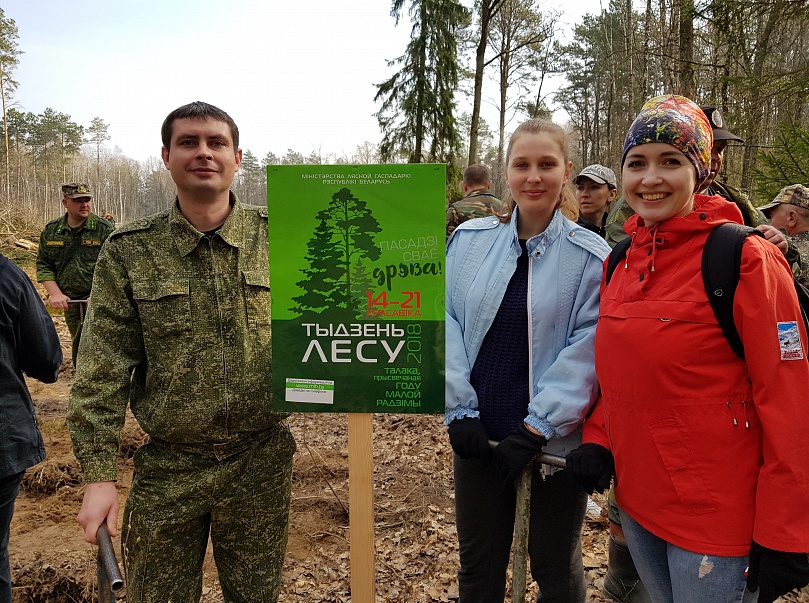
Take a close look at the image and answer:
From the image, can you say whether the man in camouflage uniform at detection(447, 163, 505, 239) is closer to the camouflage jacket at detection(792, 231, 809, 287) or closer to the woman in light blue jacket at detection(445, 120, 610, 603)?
the camouflage jacket at detection(792, 231, 809, 287)

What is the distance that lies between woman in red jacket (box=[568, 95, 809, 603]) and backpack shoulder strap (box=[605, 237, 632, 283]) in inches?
1.8

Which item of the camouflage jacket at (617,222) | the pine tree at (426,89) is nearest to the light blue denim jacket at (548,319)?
the camouflage jacket at (617,222)

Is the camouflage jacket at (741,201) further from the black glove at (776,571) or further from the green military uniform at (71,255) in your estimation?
the green military uniform at (71,255)

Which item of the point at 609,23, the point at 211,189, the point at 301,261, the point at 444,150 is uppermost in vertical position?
the point at 609,23

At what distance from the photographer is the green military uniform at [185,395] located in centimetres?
200

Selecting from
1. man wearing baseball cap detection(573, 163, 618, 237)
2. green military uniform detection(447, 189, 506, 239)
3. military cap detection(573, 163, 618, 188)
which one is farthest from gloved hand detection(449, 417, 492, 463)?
green military uniform detection(447, 189, 506, 239)

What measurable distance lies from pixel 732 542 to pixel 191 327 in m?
1.98

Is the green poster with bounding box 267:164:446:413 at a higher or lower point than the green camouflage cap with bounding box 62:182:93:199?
lower

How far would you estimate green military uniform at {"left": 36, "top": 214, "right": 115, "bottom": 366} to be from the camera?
23.7 ft

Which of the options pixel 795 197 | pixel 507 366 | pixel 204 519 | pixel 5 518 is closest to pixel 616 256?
pixel 507 366

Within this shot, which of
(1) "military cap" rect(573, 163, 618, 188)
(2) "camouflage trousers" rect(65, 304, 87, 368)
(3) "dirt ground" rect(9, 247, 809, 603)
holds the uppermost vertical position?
(1) "military cap" rect(573, 163, 618, 188)

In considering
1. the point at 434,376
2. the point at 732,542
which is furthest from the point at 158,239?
the point at 732,542

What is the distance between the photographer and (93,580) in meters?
3.34

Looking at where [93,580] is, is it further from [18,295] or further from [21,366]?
[18,295]
